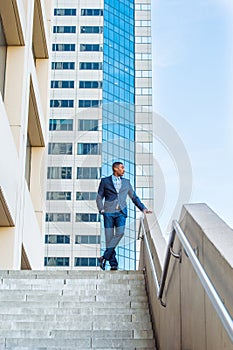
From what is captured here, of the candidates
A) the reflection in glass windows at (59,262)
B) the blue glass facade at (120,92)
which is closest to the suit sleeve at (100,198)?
the blue glass facade at (120,92)

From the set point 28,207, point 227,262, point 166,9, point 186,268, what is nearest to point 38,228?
point 28,207

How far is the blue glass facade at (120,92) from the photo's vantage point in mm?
74062

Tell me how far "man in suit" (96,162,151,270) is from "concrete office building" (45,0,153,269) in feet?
189

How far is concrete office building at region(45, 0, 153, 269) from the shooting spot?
7269 cm

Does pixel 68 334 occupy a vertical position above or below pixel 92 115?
below

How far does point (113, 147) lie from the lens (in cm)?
7638

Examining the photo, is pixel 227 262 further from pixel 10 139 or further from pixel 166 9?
pixel 166 9

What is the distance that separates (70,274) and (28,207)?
7.42m

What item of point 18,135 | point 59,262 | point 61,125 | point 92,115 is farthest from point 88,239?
point 18,135

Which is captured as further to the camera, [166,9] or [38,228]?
[166,9]

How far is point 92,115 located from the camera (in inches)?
3162

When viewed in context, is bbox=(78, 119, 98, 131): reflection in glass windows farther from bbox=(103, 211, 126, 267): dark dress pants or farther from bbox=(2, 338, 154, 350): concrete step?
bbox=(2, 338, 154, 350): concrete step

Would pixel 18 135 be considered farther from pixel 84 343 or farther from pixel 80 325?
pixel 84 343

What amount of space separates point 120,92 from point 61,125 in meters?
11.5
